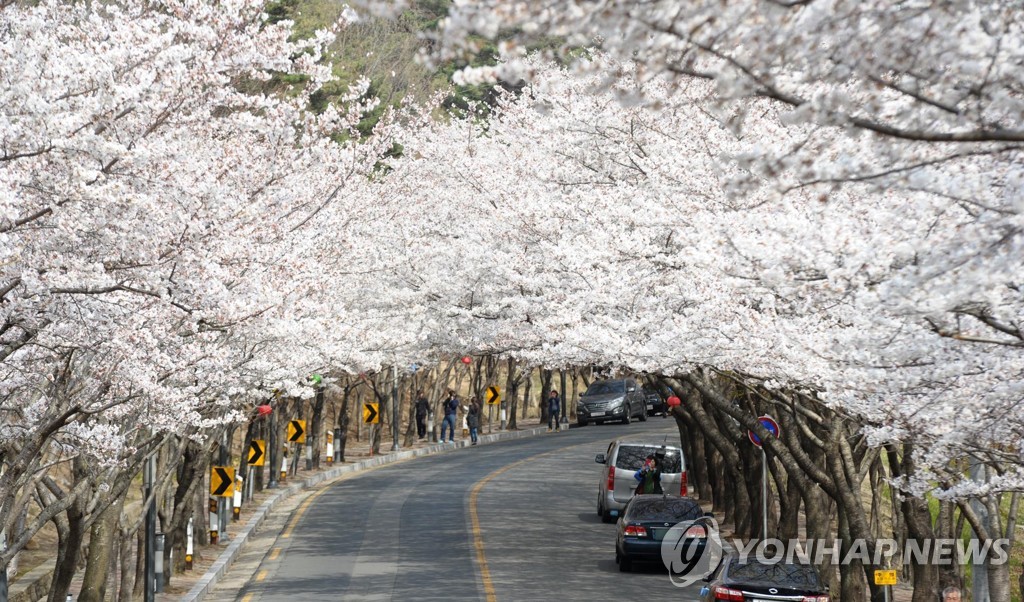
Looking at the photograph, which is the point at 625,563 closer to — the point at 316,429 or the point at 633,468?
the point at 633,468

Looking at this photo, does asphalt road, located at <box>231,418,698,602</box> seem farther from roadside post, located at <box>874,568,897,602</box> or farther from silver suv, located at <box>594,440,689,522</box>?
roadside post, located at <box>874,568,897,602</box>

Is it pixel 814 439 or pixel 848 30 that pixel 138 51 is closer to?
pixel 848 30

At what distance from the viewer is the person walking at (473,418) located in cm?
4941

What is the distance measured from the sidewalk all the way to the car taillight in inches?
331

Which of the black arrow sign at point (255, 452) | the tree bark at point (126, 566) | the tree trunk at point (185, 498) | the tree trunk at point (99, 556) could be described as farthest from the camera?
the black arrow sign at point (255, 452)

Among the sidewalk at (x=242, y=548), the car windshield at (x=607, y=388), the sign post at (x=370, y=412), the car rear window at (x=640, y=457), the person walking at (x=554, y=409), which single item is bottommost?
the sidewalk at (x=242, y=548)

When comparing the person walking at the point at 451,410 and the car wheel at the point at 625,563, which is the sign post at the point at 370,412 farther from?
the car wheel at the point at 625,563

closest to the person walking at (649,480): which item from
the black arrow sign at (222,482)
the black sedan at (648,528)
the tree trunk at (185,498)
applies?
the black sedan at (648,528)

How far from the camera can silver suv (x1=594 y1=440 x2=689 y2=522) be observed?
28.2 meters

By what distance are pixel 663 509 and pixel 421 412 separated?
1126 inches

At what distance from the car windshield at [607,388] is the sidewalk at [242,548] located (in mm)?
15224

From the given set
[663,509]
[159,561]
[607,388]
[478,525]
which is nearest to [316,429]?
[478,525]

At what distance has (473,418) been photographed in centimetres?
4953

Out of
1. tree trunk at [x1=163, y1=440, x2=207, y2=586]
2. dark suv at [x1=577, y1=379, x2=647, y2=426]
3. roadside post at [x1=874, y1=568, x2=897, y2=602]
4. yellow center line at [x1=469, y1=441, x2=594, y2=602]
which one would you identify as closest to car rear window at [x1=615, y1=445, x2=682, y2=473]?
yellow center line at [x1=469, y1=441, x2=594, y2=602]
